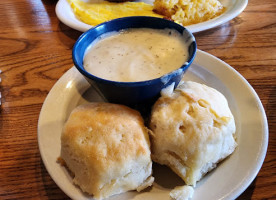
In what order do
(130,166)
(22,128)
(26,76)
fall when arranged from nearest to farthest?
1. (130,166)
2. (22,128)
3. (26,76)

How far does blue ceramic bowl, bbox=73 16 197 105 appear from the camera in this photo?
972 mm

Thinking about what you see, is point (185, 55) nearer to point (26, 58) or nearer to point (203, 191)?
point (203, 191)

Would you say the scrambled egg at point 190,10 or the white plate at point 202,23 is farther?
the scrambled egg at point 190,10

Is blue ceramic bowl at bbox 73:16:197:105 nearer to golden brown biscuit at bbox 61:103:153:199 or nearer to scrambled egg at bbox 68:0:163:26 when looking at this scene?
golden brown biscuit at bbox 61:103:153:199

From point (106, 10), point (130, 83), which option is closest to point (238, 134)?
point (130, 83)

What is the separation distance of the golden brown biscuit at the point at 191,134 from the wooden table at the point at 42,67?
0.74 ft

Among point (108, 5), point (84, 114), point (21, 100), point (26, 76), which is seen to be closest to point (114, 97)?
point (84, 114)

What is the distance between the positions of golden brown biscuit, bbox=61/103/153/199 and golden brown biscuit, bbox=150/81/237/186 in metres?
0.07

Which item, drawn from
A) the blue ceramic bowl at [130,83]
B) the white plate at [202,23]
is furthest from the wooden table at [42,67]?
the blue ceramic bowl at [130,83]

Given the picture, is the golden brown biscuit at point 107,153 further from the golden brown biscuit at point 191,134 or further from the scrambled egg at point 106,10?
the scrambled egg at point 106,10

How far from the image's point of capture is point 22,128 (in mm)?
1307

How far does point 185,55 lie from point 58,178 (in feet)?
2.38

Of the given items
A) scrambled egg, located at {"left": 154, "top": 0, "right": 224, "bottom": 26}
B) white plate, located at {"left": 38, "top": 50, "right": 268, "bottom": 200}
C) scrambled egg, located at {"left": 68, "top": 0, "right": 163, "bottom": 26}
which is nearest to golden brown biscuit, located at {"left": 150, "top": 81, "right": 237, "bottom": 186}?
white plate, located at {"left": 38, "top": 50, "right": 268, "bottom": 200}

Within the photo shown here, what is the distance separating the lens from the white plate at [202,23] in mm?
1814
